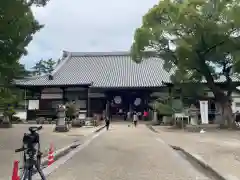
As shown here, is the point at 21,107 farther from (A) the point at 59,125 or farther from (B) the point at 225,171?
(B) the point at 225,171

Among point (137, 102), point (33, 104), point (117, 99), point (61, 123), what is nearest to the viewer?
point (61, 123)

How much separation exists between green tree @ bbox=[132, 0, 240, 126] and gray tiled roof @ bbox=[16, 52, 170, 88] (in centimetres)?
1056

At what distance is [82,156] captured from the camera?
468 inches

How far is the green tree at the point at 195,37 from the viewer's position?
2362cm

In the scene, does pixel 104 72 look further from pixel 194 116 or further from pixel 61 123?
pixel 61 123

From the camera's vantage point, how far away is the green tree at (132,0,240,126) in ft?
77.5

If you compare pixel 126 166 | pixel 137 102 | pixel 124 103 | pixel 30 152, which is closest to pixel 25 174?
pixel 30 152

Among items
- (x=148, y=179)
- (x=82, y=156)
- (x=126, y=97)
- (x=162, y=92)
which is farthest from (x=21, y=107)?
(x=148, y=179)

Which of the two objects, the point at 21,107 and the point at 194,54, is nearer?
the point at 194,54

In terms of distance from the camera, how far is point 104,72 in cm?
4259

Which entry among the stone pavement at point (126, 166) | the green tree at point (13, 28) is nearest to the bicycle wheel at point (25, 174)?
the stone pavement at point (126, 166)

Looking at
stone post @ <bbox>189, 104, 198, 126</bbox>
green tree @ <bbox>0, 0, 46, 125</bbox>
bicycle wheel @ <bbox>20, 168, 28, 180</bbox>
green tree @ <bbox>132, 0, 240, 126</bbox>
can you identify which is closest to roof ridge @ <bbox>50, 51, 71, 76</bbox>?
green tree @ <bbox>132, 0, 240, 126</bbox>

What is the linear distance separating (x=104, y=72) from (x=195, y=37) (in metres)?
19.4

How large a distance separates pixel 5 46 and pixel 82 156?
7.88 meters
